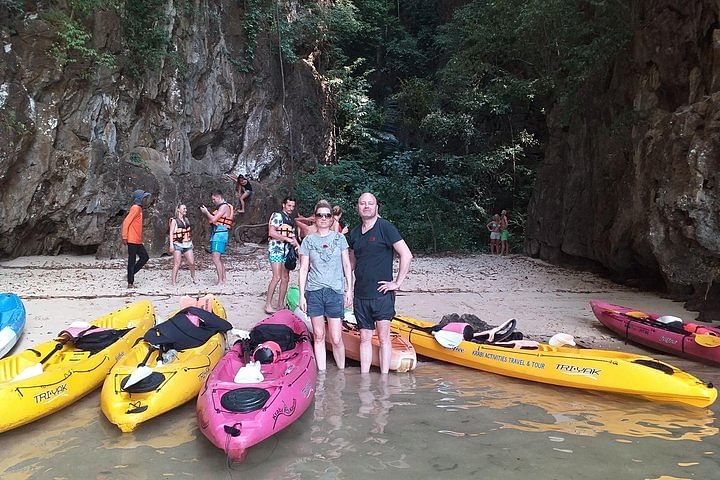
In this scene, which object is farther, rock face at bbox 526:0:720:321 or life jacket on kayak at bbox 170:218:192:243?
life jacket on kayak at bbox 170:218:192:243

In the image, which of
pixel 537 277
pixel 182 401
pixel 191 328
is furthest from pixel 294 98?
pixel 182 401

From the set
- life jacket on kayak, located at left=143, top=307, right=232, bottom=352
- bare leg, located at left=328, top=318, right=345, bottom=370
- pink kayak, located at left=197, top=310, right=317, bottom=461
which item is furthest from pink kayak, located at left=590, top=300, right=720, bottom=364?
life jacket on kayak, located at left=143, top=307, right=232, bottom=352

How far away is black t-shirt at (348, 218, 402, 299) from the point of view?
Answer: 476 centimetres

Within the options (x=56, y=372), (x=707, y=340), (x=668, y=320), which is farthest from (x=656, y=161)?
(x=56, y=372)

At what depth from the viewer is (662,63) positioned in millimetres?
9273

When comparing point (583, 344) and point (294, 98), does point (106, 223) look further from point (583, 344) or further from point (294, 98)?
point (583, 344)

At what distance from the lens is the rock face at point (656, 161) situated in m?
7.20

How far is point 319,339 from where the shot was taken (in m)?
5.14

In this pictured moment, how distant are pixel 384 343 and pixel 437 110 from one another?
1653cm

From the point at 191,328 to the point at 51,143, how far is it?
8.71 meters

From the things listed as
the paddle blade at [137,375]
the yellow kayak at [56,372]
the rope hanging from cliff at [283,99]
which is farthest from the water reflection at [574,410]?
the rope hanging from cliff at [283,99]

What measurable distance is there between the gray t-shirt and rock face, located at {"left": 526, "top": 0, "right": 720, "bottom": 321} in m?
5.40

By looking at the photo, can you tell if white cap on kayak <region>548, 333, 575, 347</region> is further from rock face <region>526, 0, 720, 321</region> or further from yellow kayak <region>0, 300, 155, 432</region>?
yellow kayak <region>0, 300, 155, 432</region>

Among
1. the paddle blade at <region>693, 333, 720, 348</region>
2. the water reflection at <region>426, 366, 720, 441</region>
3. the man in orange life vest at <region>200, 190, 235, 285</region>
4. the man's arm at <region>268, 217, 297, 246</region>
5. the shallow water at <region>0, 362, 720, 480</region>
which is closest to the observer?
the shallow water at <region>0, 362, 720, 480</region>
